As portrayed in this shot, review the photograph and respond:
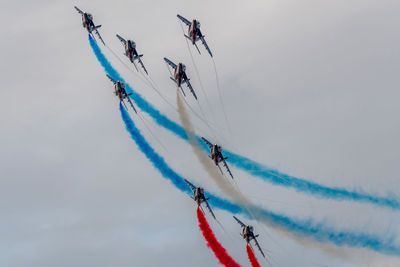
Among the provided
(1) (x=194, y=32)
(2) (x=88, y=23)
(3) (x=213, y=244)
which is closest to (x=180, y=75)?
(1) (x=194, y=32)

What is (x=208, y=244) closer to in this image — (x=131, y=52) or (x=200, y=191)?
(x=200, y=191)

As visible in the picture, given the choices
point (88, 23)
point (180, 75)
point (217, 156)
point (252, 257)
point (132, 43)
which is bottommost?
point (252, 257)

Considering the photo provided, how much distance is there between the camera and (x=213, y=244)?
89000 mm

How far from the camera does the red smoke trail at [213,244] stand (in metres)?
87.1

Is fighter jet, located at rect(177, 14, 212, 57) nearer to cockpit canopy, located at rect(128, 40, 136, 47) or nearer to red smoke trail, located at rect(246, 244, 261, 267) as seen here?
cockpit canopy, located at rect(128, 40, 136, 47)

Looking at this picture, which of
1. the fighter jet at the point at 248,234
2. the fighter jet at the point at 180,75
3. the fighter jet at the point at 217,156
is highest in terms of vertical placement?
the fighter jet at the point at 180,75

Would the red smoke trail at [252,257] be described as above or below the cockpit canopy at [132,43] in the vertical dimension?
below

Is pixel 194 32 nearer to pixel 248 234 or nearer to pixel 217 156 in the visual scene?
pixel 217 156

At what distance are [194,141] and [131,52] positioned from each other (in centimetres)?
1797

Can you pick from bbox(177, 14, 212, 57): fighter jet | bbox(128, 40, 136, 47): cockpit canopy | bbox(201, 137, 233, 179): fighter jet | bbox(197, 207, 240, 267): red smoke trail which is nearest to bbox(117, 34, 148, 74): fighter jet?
bbox(128, 40, 136, 47): cockpit canopy

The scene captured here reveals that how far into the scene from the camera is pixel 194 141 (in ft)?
302

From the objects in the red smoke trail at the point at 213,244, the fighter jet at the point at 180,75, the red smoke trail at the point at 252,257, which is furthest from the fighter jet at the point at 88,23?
the red smoke trail at the point at 252,257

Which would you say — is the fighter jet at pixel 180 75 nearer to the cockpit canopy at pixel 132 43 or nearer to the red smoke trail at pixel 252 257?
the cockpit canopy at pixel 132 43

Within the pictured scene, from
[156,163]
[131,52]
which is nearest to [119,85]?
[131,52]
